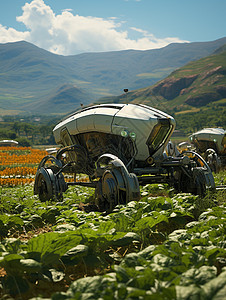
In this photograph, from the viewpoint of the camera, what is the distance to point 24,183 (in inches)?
499

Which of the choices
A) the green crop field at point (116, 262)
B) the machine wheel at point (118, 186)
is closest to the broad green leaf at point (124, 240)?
the green crop field at point (116, 262)

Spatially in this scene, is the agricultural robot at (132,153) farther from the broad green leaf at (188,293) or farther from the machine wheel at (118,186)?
the broad green leaf at (188,293)

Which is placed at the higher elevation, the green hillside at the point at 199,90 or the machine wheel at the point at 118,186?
the green hillside at the point at 199,90

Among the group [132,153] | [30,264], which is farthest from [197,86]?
[30,264]

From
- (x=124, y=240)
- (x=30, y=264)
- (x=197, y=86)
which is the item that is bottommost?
(x=124, y=240)

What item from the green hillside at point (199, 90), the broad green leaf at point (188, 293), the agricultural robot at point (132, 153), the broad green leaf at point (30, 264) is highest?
the green hillside at point (199, 90)

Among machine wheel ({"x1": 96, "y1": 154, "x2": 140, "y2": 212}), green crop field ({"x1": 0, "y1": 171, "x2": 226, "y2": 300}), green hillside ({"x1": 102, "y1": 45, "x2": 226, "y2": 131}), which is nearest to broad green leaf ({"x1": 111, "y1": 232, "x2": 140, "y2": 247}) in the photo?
green crop field ({"x1": 0, "y1": 171, "x2": 226, "y2": 300})

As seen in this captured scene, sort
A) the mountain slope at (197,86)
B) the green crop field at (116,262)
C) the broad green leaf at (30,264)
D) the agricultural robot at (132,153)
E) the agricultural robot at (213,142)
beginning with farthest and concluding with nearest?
the mountain slope at (197,86) → the agricultural robot at (213,142) → the agricultural robot at (132,153) → the broad green leaf at (30,264) → the green crop field at (116,262)

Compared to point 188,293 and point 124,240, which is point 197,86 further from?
point 188,293

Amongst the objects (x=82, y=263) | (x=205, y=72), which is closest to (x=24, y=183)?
(x=82, y=263)

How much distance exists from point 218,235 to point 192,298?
5.08 ft

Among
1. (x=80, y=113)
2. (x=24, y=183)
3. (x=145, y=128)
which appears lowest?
(x=24, y=183)

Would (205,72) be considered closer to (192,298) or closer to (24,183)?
(24,183)

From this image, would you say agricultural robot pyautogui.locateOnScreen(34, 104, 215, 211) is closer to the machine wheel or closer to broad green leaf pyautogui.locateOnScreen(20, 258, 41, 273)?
the machine wheel
